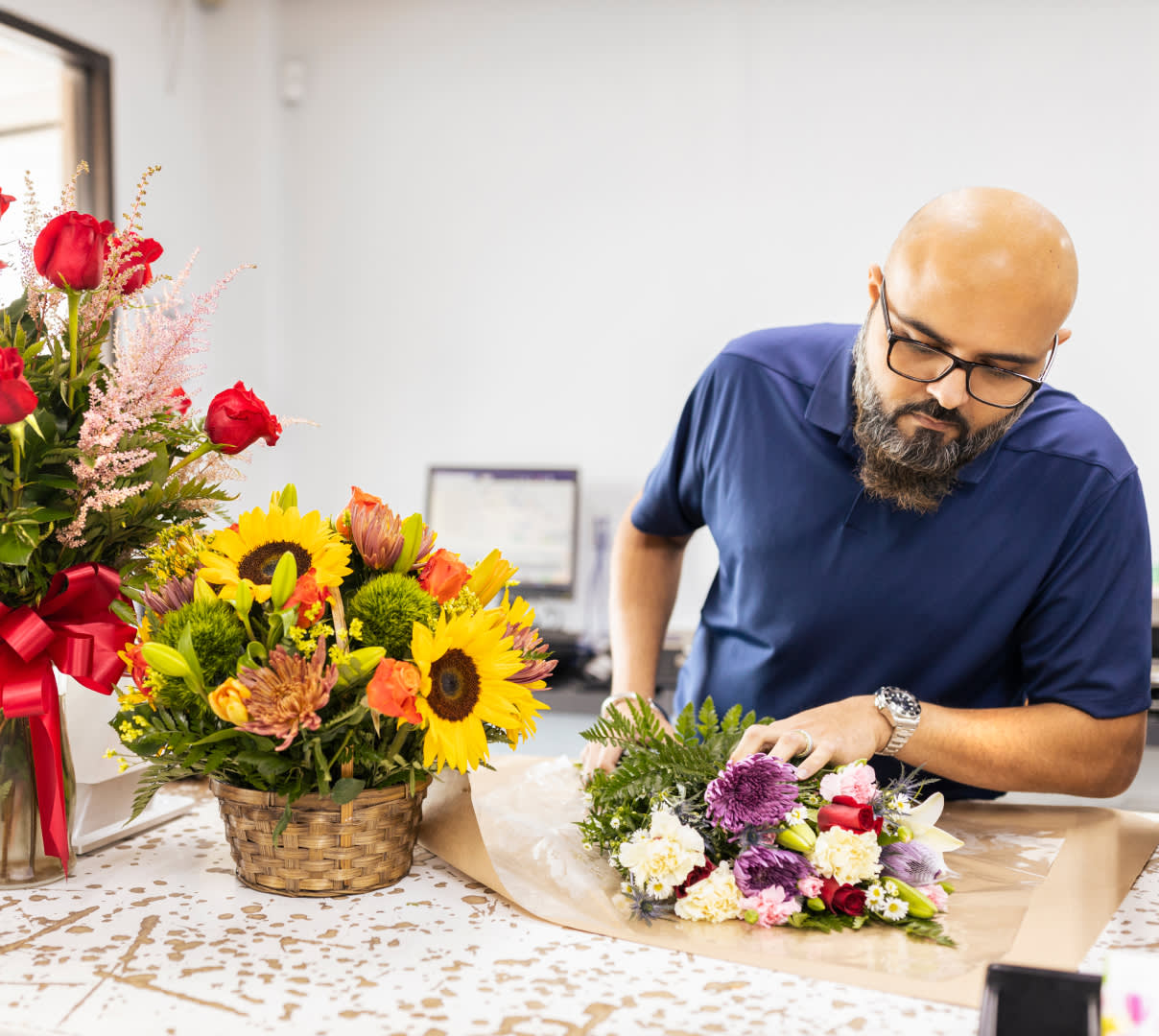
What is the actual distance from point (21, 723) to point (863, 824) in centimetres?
78

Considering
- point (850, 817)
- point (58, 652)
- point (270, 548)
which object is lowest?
point (850, 817)

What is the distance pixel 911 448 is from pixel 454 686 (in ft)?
2.20

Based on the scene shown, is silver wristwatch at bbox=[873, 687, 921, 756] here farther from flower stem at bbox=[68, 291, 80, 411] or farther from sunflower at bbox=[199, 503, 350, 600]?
flower stem at bbox=[68, 291, 80, 411]

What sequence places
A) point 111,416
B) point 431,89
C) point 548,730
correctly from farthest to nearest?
point 431,89 < point 548,730 < point 111,416

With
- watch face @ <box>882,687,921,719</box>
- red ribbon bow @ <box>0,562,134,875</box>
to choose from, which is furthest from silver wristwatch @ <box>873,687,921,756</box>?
red ribbon bow @ <box>0,562,134,875</box>

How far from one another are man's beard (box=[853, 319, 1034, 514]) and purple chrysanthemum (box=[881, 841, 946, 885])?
20.1 inches

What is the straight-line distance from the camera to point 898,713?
1.19 metres

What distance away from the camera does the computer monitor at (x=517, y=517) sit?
137 inches

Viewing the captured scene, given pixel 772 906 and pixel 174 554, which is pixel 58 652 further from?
pixel 772 906

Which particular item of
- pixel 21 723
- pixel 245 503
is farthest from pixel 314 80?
pixel 21 723

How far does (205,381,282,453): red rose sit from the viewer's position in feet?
3.34

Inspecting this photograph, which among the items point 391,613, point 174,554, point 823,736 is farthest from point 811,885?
point 174,554

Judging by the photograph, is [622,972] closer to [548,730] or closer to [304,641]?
[304,641]

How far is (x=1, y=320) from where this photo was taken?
1.03m
